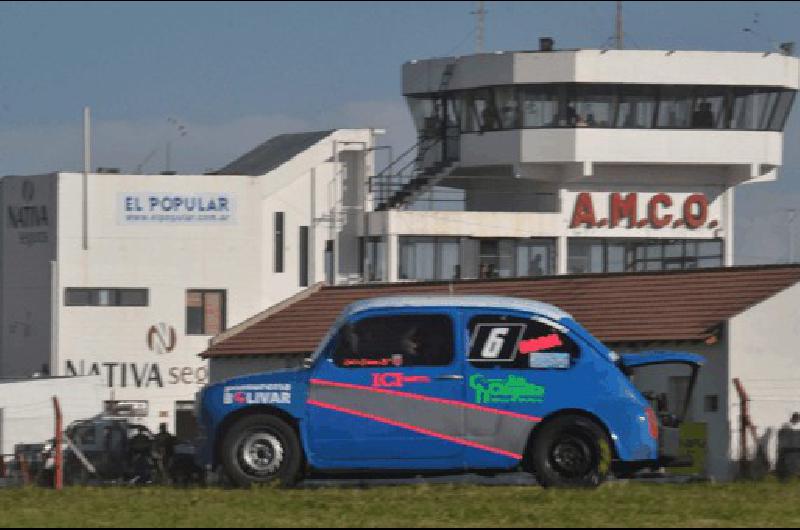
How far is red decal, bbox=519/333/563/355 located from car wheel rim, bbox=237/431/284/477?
2626mm

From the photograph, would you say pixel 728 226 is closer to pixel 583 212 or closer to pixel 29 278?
pixel 583 212

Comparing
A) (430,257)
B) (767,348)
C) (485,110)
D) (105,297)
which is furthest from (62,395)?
(485,110)

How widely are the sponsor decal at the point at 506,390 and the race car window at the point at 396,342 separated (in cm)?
42

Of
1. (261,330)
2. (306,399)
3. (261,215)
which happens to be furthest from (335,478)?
(261,215)

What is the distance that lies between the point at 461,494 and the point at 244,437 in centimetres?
265

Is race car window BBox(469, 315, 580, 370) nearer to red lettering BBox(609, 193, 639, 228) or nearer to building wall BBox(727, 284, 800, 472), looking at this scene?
building wall BBox(727, 284, 800, 472)

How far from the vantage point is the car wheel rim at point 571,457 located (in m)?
21.3

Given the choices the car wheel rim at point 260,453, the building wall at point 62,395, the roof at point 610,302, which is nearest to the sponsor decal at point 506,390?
the car wheel rim at point 260,453

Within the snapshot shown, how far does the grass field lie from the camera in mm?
17328

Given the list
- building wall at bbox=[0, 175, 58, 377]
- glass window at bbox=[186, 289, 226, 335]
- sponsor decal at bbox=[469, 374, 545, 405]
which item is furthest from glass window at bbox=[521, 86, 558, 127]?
sponsor decal at bbox=[469, 374, 545, 405]

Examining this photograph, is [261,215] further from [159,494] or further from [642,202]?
[159,494]

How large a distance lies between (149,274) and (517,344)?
47576 millimetres

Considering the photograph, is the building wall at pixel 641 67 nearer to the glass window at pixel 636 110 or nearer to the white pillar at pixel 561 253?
the glass window at pixel 636 110

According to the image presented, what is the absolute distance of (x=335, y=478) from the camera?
71.9ft
